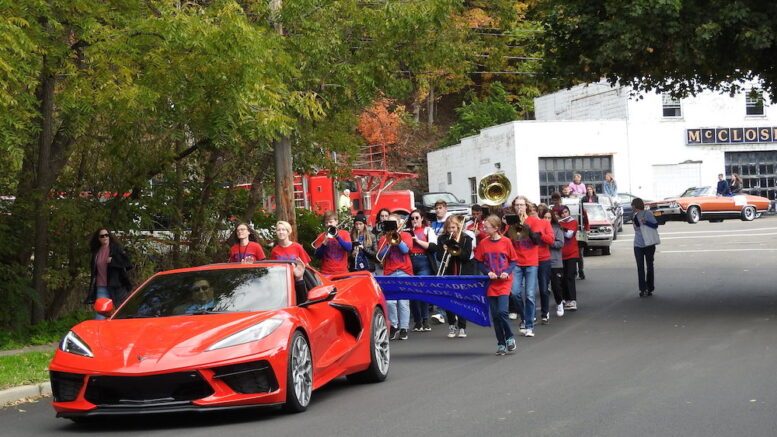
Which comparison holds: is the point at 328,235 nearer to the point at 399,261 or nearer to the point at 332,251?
the point at 332,251

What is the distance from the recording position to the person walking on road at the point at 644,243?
2109 cm

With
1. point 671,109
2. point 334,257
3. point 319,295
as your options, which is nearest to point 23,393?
point 319,295

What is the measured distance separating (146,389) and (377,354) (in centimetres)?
324

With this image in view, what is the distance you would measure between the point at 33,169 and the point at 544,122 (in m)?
34.0

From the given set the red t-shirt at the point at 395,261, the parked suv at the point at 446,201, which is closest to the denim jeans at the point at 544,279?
the red t-shirt at the point at 395,261

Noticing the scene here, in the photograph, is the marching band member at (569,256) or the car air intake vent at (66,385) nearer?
Answer: the car air intake vent at (66,385)

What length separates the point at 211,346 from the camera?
9.34 m

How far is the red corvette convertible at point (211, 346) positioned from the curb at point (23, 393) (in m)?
1.88

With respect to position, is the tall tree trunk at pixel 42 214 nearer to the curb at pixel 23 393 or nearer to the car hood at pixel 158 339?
the curb at pixel 23 393

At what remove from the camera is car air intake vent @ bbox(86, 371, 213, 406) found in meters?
9.12

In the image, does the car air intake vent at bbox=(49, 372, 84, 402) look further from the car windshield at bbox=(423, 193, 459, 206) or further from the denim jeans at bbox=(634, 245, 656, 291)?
the car windshield at bbox=(423, 193, 459, 206)

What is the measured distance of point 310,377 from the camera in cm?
1016

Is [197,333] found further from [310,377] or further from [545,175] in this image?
[545,175]

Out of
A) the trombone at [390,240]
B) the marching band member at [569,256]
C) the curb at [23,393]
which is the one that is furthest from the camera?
the marching band member at [569,256]
